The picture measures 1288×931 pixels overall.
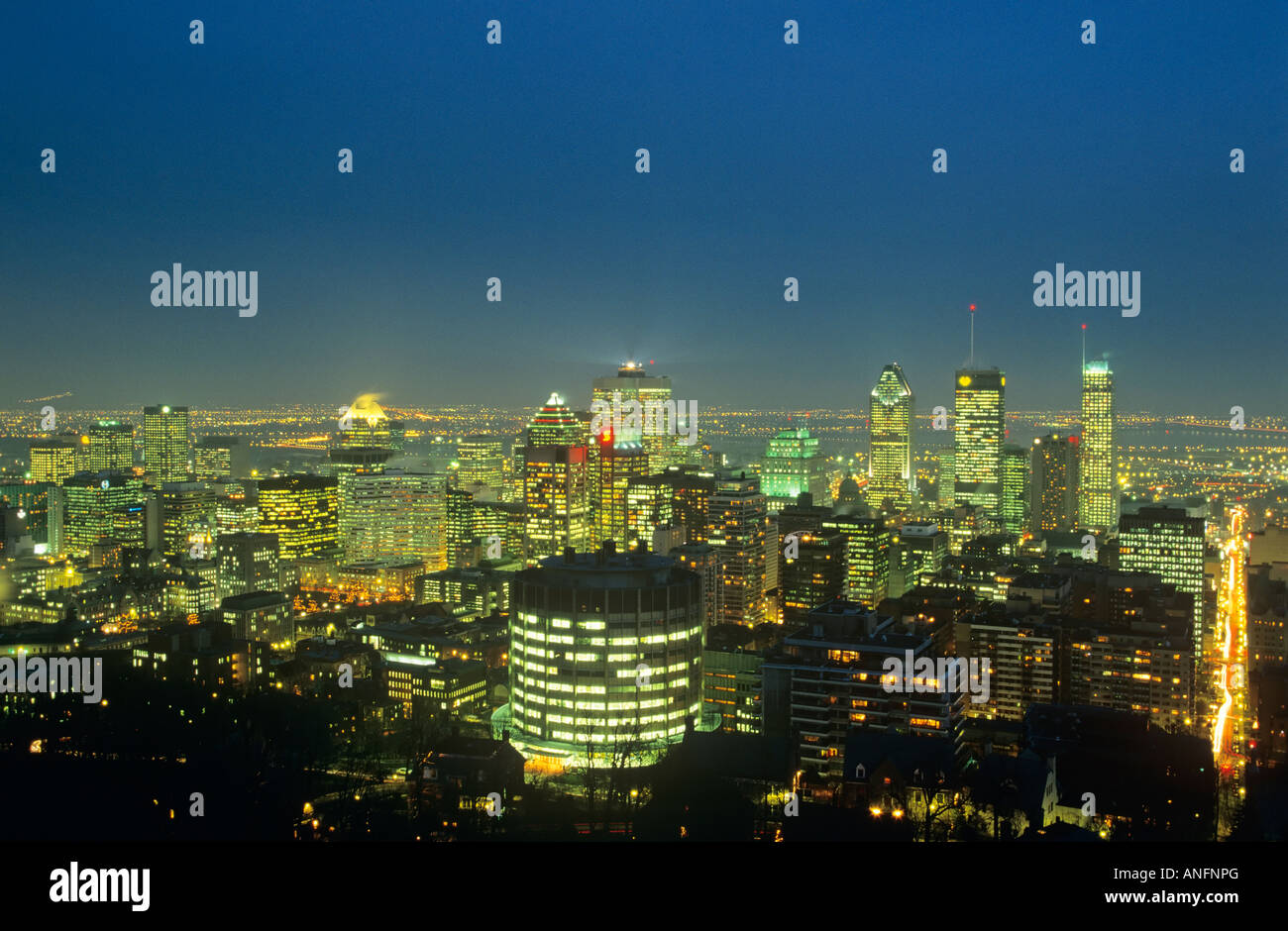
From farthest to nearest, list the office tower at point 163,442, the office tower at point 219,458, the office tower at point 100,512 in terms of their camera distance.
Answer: the office tower at point 219,458
the office tower at point 163,442
the office tower at point 100,512

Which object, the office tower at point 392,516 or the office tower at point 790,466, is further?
the office tower at point 790,466

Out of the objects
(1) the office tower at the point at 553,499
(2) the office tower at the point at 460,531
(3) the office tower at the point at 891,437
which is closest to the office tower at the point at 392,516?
(2) the office tower at the point at 460,531

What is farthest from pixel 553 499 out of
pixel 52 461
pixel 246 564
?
pixel 52 461

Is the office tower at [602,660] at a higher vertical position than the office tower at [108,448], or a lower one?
lower

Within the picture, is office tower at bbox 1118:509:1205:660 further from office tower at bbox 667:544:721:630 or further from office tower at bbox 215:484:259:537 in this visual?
office tower at bbox 215:484:259:537

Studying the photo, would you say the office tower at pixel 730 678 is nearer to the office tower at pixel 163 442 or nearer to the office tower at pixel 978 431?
the office tower at pixel 978 431

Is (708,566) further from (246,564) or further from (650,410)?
(650,410)

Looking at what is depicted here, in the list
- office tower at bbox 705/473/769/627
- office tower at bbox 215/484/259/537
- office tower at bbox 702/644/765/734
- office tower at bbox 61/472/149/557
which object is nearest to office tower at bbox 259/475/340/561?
office tower at bbox 215/484/259/537
